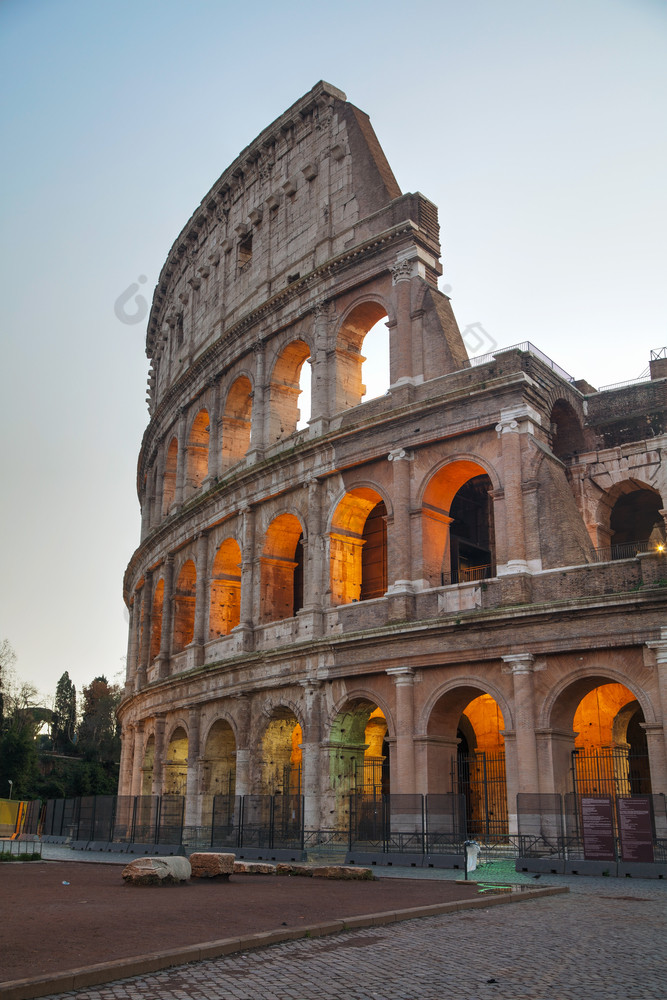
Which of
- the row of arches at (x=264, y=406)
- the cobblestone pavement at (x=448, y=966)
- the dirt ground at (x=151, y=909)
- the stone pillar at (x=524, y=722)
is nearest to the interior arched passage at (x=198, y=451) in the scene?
the row of arches at (x=264, y=406)

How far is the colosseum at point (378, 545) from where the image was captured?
59.7ft

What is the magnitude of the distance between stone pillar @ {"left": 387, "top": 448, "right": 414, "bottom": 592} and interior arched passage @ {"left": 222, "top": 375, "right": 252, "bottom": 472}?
8.68 m

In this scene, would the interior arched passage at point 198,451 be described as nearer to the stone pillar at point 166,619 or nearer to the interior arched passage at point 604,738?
the stone pillar at point 166,619

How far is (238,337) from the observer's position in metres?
28.5

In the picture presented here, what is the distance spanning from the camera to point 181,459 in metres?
31.8

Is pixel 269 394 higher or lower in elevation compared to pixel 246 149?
lower

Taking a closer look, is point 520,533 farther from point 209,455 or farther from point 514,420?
point 209,455

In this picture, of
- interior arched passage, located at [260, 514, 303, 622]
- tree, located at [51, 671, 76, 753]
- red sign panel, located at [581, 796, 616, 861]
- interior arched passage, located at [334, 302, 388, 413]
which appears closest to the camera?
red sign panel, located at [581, 796, 616, 861]

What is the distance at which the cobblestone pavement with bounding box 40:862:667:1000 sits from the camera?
225 inches

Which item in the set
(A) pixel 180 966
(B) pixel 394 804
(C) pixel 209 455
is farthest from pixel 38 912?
(C) pixel 209 455

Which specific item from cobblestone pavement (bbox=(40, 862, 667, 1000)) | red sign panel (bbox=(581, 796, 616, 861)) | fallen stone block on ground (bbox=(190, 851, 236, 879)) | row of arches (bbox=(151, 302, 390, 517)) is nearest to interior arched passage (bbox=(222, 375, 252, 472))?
row of arches (bbox=(151, 302, 390, 517))

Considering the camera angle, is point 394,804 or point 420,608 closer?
point 394,804

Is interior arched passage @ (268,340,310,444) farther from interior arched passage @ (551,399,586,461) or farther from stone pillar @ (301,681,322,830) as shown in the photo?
stone pillar @ (301,681,322,830)

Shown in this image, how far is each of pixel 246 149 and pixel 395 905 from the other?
85.5 ft
